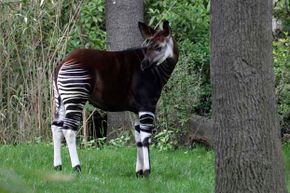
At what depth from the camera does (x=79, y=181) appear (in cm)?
667

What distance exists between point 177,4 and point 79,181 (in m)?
7.15

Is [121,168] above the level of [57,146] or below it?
below

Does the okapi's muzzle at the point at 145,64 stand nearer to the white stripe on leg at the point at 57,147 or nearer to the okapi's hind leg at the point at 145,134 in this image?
the okapi's hind leg at the point at 145,134

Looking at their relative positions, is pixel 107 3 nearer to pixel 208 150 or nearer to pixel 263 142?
pixel 208 150

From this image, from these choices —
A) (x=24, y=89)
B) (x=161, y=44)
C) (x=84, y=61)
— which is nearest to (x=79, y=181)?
(x=84, y=61)

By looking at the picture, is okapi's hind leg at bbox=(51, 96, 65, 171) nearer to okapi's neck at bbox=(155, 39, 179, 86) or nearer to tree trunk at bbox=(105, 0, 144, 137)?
okapi's neck at bbox=(155, 39, 179, 86)

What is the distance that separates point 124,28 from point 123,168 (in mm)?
3735

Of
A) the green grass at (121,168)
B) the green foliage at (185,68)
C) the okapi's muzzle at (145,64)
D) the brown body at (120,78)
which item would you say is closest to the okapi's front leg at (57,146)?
the green grass at (121,168)

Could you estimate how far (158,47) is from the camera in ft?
25.1

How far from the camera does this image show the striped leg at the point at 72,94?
7.42 metres

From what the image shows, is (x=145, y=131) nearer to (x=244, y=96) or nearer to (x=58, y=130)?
(x=58, y=130)

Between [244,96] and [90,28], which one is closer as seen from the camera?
[244,96]

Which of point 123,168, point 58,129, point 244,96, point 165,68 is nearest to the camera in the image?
point 244,96

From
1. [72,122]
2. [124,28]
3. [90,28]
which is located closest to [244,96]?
[72,122]
